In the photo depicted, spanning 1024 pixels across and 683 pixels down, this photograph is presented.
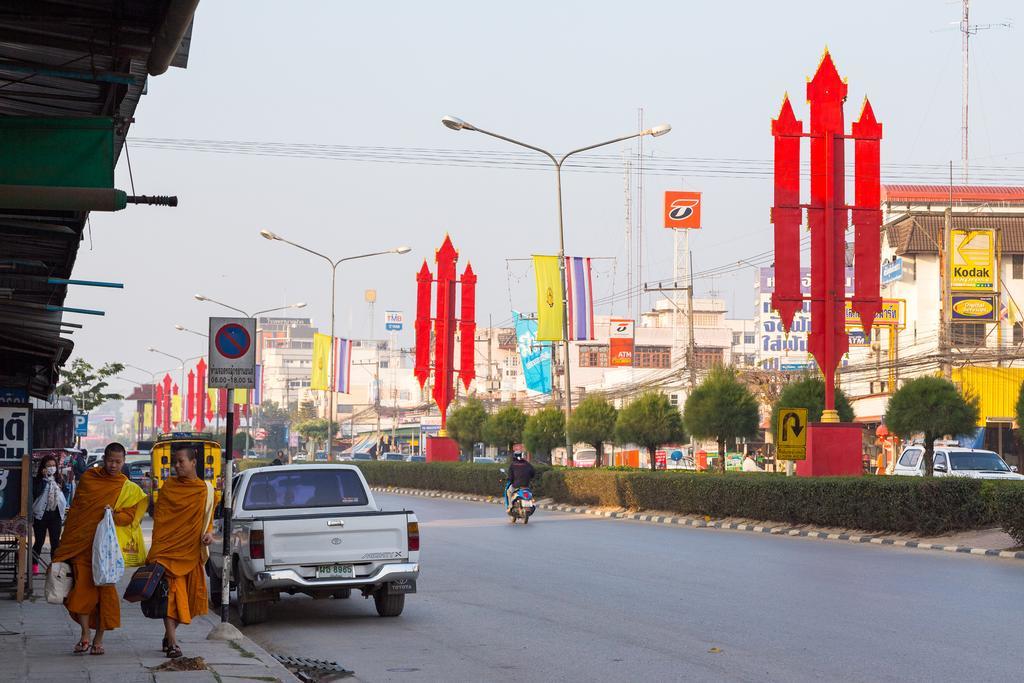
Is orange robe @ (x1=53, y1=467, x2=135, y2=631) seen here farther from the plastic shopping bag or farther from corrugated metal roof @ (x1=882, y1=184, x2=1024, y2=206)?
corrugated metal roof @ (x1=882, y1=184, x2=1024, y2=206)

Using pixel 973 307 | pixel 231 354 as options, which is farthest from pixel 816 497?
pixel 973 307

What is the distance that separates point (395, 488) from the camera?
61.5 meters

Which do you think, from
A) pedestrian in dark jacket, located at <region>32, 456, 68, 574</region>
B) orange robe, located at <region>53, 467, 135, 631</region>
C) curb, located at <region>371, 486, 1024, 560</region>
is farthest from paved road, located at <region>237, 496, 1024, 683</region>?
pedestrian in dark jacket, located at <region>32, 456, 68, 574</region>

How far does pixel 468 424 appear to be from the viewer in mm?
62000

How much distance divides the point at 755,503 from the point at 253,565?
18485mm

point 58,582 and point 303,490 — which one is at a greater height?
point 303,490

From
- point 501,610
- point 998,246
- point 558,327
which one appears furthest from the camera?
point 998,246

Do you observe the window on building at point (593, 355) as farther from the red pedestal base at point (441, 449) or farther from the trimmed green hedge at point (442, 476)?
the red pedestal base at point (441, 449)

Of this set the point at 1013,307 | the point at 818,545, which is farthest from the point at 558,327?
the point at 1013,307

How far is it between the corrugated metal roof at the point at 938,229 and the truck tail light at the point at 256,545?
57772 mm

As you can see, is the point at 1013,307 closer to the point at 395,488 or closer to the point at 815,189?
the point at 395,488

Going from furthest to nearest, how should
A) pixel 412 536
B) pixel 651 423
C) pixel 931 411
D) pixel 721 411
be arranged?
pixel 651 423 < pixel 721 411 < pixel 931 411 < pixel 412 536

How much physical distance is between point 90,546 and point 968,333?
59967 millimetres

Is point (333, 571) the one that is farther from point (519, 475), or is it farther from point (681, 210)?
point (681, 210)
